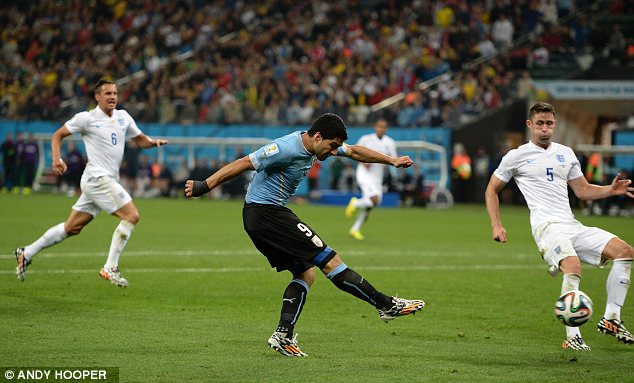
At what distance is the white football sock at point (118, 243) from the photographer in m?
13.4

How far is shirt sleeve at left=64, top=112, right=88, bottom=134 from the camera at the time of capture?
1383cm

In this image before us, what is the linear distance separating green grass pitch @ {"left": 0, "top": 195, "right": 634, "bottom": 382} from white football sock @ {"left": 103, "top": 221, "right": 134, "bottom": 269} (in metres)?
0.36

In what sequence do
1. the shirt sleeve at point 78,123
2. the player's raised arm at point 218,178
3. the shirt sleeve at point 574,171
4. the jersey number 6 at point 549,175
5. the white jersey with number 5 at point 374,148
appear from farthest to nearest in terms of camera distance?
the white jersey with number 5 at point 374,148 < the shirt sleeve at point 78,123 < the shirt sleeve at point 574,171 < the jersey number 6 at point 549,175 < the player's raised arm at point 218,178

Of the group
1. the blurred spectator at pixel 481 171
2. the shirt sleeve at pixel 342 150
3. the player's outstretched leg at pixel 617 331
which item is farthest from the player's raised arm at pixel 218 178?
the blurred spectator at pixel 481 171

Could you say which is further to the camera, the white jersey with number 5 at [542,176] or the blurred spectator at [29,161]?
the blurred spectator at [29,161]

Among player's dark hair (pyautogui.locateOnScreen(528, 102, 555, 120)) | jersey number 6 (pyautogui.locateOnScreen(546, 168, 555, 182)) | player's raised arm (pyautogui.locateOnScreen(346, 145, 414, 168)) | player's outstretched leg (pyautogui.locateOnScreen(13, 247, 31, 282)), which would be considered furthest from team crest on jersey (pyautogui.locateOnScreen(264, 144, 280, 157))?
player's outstretched leg (pyautogui.locateOnScreen(13, 247, 31, 282))

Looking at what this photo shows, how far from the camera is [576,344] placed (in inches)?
384

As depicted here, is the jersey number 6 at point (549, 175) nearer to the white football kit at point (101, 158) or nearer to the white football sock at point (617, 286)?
the white football sock at point (617, 286)

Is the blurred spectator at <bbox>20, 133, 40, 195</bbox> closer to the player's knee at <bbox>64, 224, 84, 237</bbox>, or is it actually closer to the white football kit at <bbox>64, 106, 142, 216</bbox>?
the white football kit at <bbox>64, 106, 142, 216</bbox>

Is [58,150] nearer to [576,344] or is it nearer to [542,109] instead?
[542,109]

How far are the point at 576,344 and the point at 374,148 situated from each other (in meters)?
13.1

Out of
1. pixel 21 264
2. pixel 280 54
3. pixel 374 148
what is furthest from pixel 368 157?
pixel 280 54

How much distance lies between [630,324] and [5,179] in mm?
32711

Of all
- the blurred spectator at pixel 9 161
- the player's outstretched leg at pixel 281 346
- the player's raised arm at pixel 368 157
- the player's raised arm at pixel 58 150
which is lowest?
the blurred spectator at pixel 9 161
